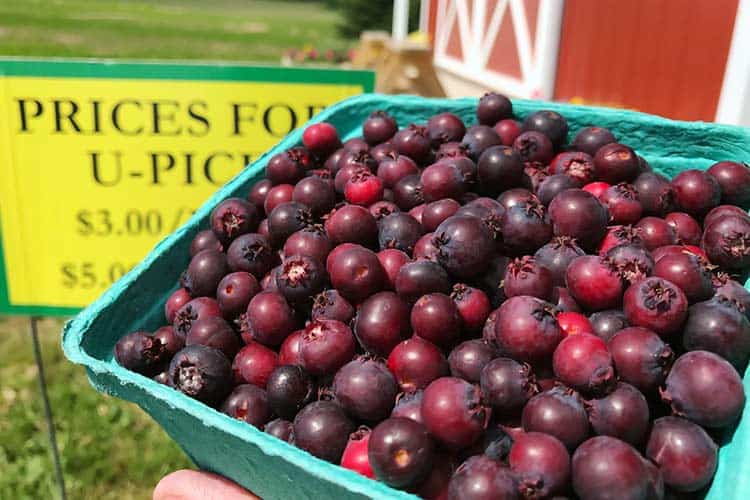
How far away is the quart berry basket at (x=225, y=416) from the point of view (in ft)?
3.65

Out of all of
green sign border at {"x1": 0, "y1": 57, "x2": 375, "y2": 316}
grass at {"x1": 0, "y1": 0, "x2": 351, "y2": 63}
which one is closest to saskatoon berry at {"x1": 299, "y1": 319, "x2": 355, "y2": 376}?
green sign border at {"x1": 0, "y1": 57, "x2": 375, "y2": 316}

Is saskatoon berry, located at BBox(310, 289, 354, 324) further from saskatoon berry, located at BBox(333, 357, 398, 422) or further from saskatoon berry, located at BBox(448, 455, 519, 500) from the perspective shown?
saskatoon berry, located at BBox(448, 455, 519, 500)

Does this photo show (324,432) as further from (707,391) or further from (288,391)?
(707,391)

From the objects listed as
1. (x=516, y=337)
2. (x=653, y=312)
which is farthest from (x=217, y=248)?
(x=653, y=312)

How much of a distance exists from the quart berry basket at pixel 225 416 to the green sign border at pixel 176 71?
0.73 m

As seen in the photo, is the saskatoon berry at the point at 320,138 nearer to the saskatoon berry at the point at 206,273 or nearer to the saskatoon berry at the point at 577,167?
the saskatoon berry at the point at 206,273

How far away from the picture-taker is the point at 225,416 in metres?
1.25

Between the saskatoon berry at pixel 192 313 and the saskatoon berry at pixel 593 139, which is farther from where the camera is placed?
the saskatoon berry at pixel 593 139

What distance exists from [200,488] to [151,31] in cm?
2236

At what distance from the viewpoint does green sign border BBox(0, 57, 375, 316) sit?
9.46 ft

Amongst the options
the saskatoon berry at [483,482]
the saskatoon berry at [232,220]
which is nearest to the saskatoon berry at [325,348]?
the saskatoon berry at [483,482]

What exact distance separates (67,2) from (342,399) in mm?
32181

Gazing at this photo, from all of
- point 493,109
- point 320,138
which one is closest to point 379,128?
point 320,138

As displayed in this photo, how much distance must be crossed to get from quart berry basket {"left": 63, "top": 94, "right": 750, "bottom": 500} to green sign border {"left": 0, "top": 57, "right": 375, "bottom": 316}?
0.73 meters
